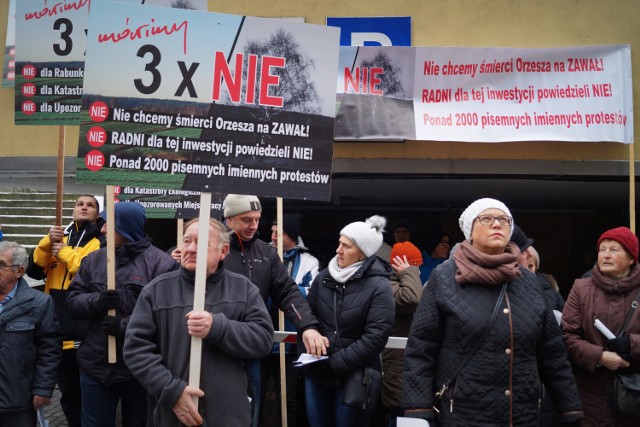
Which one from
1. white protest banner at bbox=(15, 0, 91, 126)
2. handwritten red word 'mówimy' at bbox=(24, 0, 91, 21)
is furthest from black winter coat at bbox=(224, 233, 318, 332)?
handwritten red word 'mówimy' at bbox=(24, 0, 91, 21)

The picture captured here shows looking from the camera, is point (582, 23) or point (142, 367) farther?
point (582, 23)

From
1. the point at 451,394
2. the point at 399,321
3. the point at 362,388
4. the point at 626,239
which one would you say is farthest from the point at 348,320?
the point at 626,239

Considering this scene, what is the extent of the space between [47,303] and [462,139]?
433 cm

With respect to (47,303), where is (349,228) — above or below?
above

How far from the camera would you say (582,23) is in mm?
7289

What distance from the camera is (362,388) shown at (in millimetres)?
4164

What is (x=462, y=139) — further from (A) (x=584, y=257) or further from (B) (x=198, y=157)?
(A) (x=584, y=257)

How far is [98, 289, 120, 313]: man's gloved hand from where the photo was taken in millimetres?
4285

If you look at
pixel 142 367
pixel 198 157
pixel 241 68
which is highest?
pixel 241 68

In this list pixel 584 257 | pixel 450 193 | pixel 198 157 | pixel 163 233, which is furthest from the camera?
pixel 584 257

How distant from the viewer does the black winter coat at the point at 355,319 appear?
4.16m

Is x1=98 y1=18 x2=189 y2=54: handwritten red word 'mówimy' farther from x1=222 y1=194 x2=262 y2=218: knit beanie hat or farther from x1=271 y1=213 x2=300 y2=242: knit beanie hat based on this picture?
x1=271 y1=213 x2=300 y2=242: knit beanie hat

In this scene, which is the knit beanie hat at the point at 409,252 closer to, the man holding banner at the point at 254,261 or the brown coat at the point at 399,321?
the brown coat at the point at 399,321

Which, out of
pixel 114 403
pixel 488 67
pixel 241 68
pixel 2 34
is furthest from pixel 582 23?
pixel 2 34
